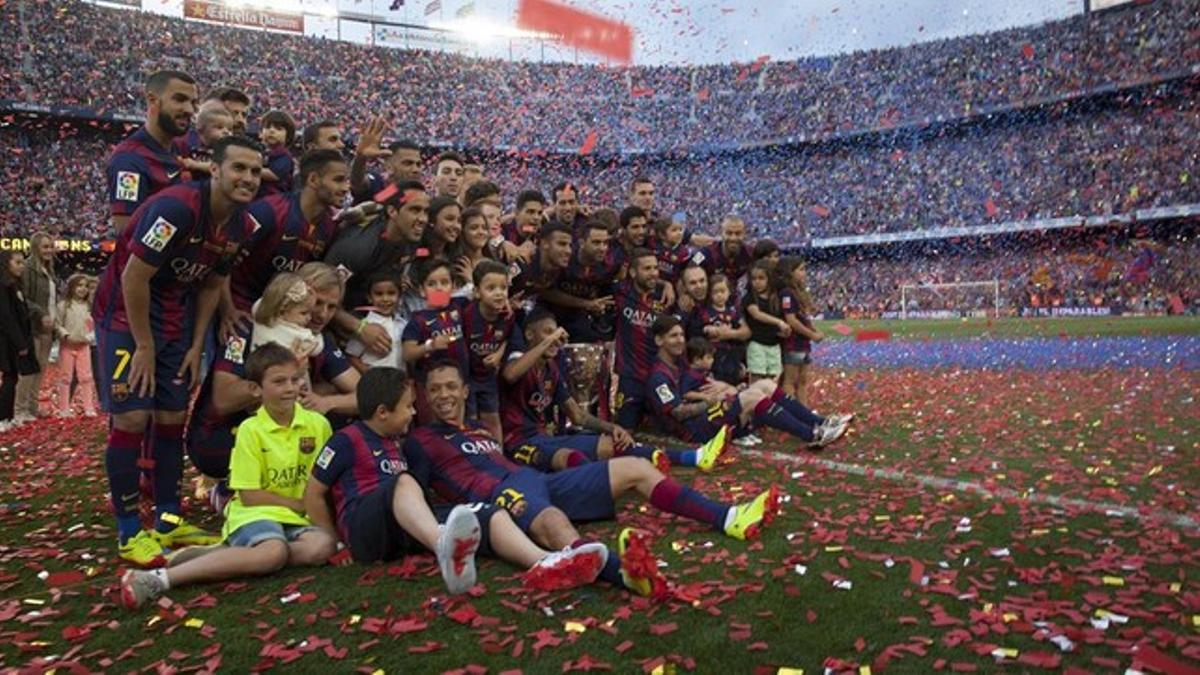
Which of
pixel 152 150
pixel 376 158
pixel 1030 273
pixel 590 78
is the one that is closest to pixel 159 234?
pixel 152 150

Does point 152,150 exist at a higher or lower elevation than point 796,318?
higher

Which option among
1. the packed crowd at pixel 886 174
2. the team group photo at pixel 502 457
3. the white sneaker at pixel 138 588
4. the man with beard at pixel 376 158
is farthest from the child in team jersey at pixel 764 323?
the packed crowd at pixel 886 174

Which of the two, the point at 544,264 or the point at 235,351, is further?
the point at 544,264

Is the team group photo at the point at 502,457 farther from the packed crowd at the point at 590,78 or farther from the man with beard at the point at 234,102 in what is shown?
the packed crowd at the point at 590,78

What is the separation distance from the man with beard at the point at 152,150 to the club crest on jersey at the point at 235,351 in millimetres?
837

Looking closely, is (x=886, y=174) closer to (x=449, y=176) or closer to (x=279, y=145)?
(x=449, y=176)

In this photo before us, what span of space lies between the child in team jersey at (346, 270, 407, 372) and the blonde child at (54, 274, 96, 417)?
6817 mm

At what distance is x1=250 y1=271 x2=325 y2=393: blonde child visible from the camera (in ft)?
15.6

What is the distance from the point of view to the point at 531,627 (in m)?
3.18

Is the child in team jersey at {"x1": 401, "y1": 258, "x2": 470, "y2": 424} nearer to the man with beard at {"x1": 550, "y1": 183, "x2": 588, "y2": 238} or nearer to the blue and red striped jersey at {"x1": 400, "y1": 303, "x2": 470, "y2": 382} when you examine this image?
the blue and red striped jersey at {"x1": 400, "y1": 303, "x2": 470, "y2": 382}

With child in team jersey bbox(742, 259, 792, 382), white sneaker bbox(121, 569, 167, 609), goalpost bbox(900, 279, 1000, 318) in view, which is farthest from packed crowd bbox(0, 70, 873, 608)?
goalpost bbox(900, 279, 1000, 318)

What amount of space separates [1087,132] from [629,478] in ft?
135

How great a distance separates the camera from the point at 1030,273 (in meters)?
36.1

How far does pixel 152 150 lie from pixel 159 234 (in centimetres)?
113
